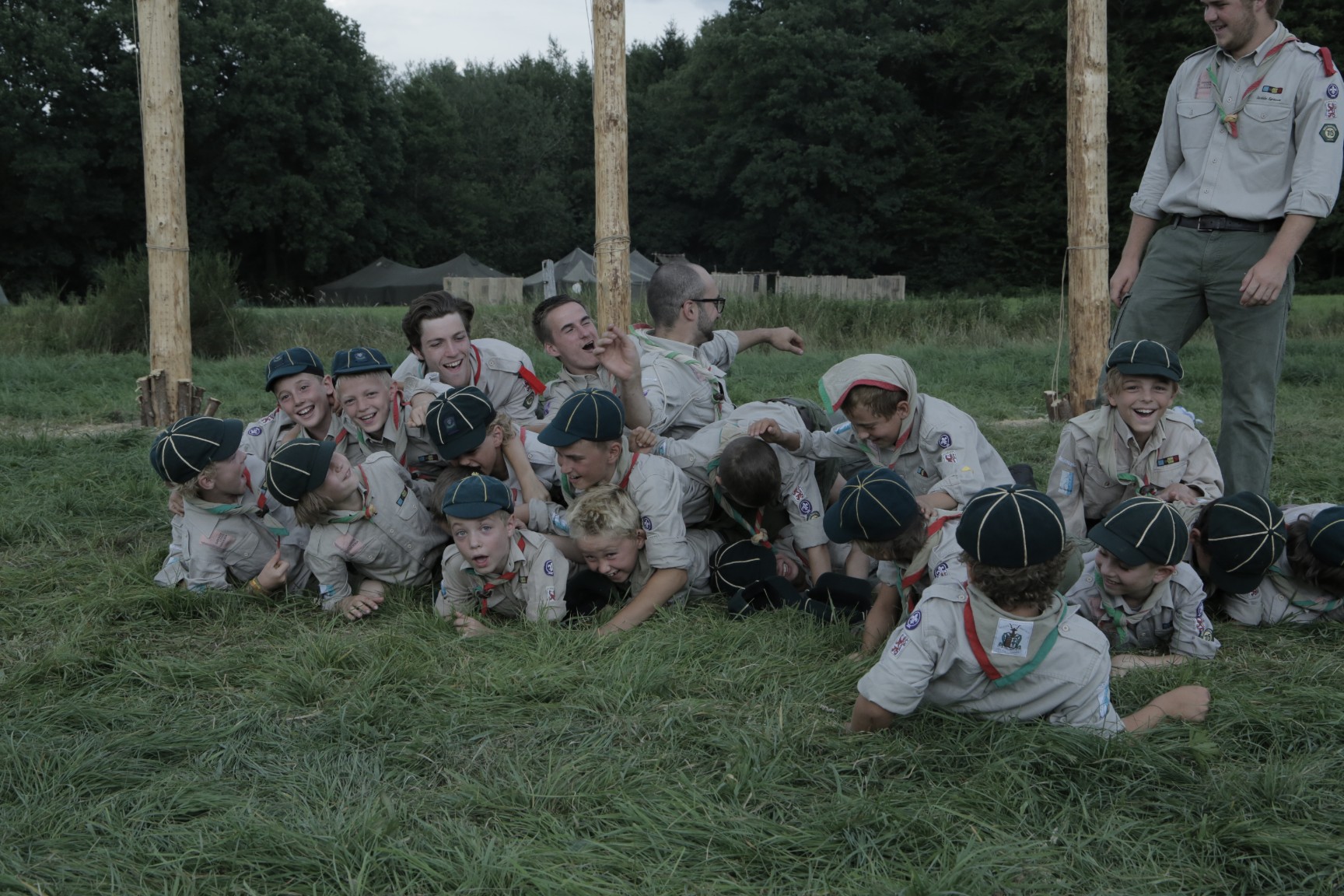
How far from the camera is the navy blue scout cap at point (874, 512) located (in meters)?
3.46

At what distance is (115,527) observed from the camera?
18.9ft

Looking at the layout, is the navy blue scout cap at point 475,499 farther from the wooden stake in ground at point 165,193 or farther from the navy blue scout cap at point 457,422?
the wooden stake in ground at point 165,193

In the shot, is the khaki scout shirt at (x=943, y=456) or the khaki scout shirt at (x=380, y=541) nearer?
the khaki scout shirt at (x=943, y=456)

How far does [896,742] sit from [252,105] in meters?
42.8

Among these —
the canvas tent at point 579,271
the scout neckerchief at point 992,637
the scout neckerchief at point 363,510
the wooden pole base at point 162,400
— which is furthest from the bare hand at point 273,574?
the canvas tent at point 579,271

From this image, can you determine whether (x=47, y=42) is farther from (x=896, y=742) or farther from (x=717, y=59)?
(x=896, y=742)

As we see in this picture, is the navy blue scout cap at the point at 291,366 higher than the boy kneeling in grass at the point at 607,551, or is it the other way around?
the navy blue scout cap at the point at 291,366

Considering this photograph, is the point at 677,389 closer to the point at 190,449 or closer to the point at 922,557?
the point at 922,557

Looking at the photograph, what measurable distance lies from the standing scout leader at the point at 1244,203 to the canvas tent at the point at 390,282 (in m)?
37.4

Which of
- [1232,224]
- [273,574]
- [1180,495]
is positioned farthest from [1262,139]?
[273,574]

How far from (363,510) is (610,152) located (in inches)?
120

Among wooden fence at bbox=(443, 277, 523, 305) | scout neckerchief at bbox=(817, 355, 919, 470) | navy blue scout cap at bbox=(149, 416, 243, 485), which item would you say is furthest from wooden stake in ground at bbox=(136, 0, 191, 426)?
wooden fence at bbox=(443, 277, 523, 305)

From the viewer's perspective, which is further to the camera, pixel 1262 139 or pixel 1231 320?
pixel 1231 320

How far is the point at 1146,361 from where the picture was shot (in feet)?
14.0
